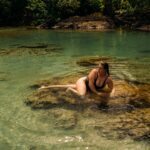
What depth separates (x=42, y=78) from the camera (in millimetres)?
13516

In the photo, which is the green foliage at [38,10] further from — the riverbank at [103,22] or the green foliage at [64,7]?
the riverbank at [103,22]

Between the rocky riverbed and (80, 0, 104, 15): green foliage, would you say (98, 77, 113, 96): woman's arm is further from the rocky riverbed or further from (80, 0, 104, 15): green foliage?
(80, 0, 104, 15): green foliage

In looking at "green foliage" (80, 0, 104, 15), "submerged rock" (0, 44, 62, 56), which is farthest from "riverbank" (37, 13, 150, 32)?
"submerged rock" (0, 44, 62, 56)

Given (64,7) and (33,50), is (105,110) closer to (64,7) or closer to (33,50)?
(33,50)

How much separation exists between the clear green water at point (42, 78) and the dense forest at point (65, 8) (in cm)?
1451

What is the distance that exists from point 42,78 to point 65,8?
28925 millimetres

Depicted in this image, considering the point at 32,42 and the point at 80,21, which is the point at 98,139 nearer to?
the point at 32,42

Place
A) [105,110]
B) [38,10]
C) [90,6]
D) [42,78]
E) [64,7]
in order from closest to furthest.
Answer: [105,110] < [42,78] < [64,7] < [90,6] < [38,10]

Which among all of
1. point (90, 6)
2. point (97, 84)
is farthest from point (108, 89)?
point (90, 6)

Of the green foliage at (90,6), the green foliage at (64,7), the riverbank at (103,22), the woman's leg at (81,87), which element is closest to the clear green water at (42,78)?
the woman's leg at (81,87)

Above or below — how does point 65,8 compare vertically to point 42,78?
above

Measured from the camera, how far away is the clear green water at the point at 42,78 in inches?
287

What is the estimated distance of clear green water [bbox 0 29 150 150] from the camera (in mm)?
7297

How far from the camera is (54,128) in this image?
8094 millimetres
